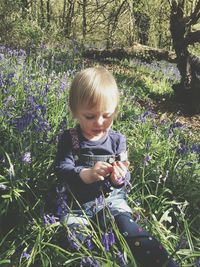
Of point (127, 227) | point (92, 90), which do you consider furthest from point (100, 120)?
point (127, 227)

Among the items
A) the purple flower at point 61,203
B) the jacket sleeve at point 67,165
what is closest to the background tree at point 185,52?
the jacket sleeve at point 67,165

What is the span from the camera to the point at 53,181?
300 centimetres

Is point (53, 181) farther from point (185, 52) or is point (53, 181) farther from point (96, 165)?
point (185, 52)

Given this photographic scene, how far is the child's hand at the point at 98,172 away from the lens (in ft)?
7.18

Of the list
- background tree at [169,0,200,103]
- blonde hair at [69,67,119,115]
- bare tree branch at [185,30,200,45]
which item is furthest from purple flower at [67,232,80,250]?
bare tree branch at [185,30,200,45]

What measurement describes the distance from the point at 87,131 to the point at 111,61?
8.72 metres

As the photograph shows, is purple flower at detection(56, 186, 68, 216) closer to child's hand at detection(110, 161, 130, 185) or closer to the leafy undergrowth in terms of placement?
the leafy undergrowth

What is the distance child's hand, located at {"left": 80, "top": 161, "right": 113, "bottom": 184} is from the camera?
2188 millimetres

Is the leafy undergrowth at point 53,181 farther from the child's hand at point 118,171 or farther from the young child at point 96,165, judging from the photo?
the child's hand at point 118,171

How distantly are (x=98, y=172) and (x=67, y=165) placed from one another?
355 mm

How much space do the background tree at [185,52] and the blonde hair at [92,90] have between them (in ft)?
17.2

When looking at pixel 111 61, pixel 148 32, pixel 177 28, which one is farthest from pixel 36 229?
pixel 148 32

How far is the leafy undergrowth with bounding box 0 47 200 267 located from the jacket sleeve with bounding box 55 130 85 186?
0.21 meters

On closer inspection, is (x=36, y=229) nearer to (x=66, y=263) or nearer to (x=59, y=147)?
(x=66, y=263)
